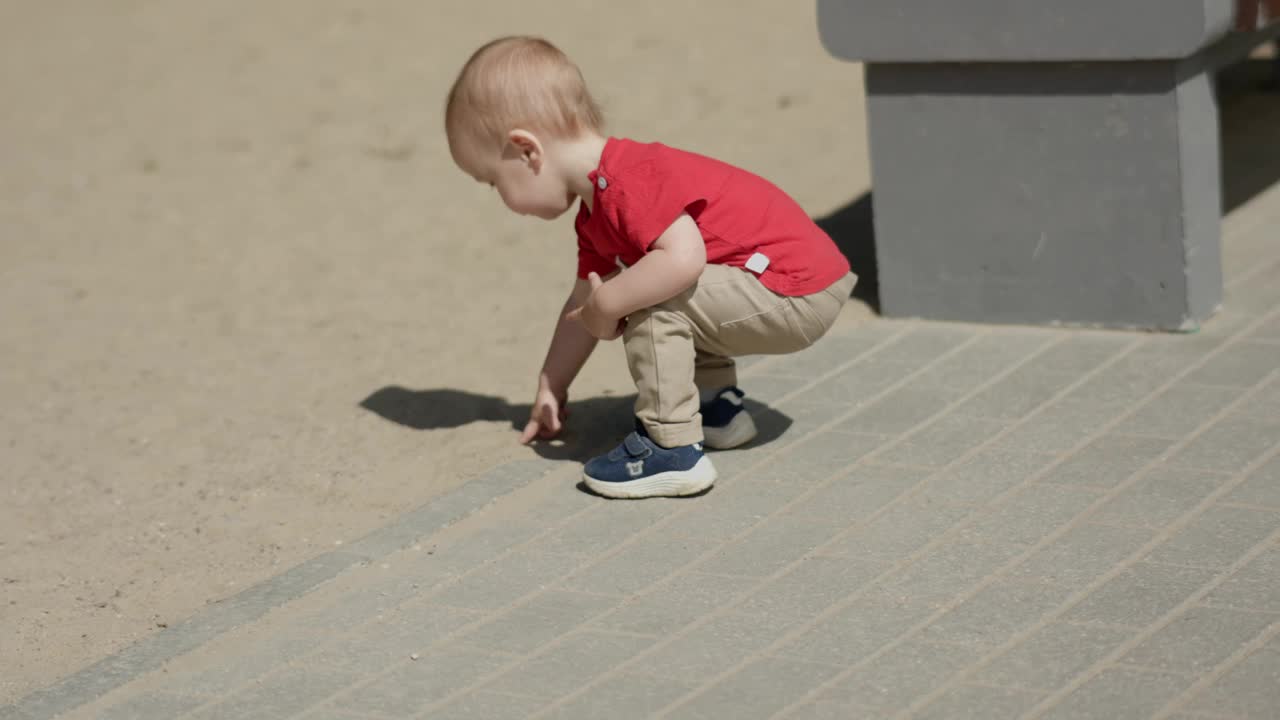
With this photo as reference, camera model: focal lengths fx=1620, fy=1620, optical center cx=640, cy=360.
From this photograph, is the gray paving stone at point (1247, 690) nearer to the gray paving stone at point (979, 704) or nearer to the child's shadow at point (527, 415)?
the gray paving stone at point (979, 704)

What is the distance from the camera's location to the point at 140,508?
4262 mm

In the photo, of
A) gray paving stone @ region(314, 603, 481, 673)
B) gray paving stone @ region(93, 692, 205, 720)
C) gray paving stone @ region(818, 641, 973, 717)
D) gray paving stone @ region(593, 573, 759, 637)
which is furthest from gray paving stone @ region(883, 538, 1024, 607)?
gray paving stone @ region(93, 692, 205, 720)

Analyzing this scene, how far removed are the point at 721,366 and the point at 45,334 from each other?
2.78 m

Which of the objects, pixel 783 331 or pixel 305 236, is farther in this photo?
pixel 305 236

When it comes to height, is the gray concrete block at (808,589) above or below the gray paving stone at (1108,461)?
above

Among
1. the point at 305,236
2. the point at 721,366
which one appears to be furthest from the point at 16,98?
the point at 721,366

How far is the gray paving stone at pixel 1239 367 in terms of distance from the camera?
14.6ft

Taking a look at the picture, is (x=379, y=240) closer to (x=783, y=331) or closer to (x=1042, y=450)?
(x=783, y=331)

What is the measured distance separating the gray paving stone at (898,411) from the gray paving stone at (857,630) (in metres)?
1.02

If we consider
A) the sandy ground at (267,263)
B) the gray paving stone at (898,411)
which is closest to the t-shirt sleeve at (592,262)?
the sandy ground at (267,263)

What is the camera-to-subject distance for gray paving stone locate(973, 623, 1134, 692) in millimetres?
2963

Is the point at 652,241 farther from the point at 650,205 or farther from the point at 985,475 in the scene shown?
the point at 985,475

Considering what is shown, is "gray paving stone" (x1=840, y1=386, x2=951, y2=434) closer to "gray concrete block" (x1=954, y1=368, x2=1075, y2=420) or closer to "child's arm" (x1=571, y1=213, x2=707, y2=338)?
"gray concrete block" (x1=954, y1=368, x2=1075, y2=420)

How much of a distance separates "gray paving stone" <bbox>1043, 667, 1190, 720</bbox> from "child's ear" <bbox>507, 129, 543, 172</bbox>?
5.94 ft
